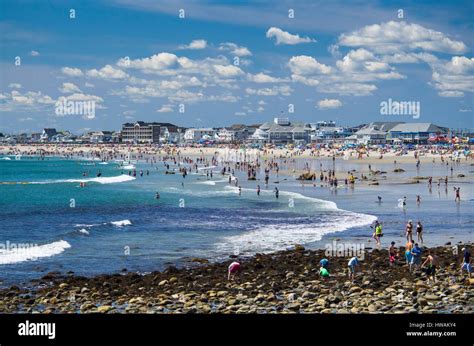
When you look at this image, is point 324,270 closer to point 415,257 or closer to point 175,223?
point 415,257

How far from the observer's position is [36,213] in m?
44.2

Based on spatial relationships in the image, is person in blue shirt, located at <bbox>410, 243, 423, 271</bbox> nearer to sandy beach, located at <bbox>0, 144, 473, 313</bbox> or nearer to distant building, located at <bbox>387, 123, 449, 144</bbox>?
sandy beach, located at <bbox>0, 144, 473, 313</bbox>

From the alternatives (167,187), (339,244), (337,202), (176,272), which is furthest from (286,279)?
(167,187)

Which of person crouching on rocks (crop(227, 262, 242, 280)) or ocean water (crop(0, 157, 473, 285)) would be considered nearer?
person crouching on rocks (crop(227, 262, 242, 280))

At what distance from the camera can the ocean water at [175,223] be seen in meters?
26.9

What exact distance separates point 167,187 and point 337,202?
23159 millimetres

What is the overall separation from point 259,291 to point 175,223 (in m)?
18.7

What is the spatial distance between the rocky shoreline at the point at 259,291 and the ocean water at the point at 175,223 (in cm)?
228

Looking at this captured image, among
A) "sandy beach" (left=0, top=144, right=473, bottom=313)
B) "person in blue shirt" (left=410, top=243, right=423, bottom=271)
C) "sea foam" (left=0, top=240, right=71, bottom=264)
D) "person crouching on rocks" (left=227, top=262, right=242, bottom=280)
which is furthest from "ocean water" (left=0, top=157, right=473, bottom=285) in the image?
"person in blue shirt" (left=410, top=243, right=423, bottom=271)

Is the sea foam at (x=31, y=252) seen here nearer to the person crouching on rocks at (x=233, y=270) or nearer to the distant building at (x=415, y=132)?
the person crouching on rocks at (x=233, y=270)

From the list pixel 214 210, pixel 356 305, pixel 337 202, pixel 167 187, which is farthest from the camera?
pixel 167 187

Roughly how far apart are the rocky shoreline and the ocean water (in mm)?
2278

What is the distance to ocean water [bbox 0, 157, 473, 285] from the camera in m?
26.9
